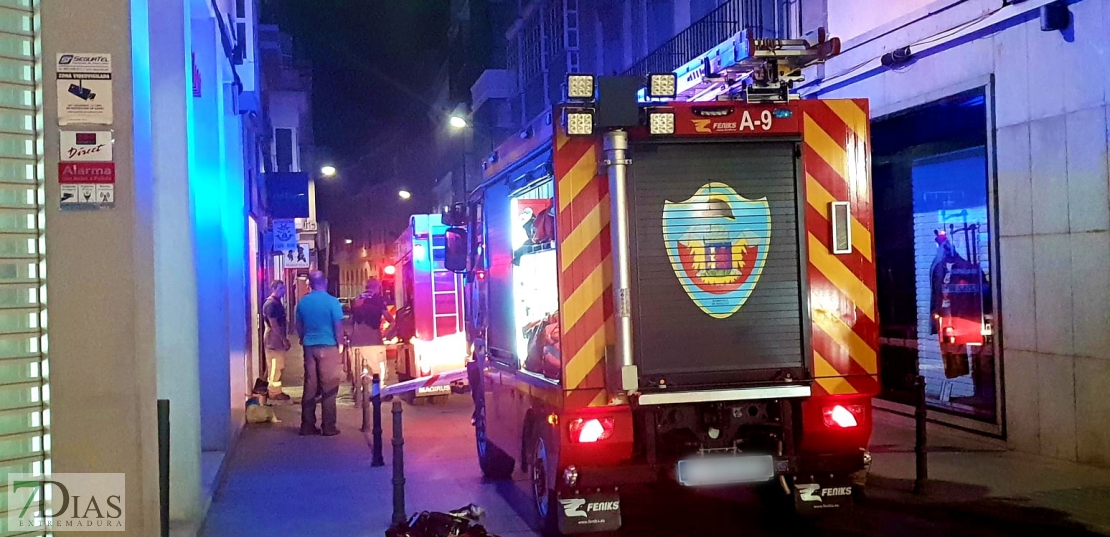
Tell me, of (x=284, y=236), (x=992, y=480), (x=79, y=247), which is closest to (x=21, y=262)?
(x=79, y=247)

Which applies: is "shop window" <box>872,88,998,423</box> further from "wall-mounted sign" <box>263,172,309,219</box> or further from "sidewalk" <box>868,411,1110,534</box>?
"wall-mounted sign" <box>263,172,309,219</box>

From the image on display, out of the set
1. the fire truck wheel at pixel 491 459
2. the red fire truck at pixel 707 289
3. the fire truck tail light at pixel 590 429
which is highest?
the red fire truck at pixel 707 289

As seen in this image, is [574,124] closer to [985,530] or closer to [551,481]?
[551,481]

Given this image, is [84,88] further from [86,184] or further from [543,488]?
[543,488]

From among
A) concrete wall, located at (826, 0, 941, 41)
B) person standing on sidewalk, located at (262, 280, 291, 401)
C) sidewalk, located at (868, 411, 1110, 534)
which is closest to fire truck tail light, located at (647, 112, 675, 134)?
sidewalk, located at (868, 411, 1110, 534)

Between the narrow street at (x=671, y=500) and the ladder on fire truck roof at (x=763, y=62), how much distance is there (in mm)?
2920

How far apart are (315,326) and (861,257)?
7468mm

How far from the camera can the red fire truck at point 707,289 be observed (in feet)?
20.7

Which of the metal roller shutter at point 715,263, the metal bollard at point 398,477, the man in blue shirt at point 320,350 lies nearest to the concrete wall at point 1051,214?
the metal roller shutter at point 715,263

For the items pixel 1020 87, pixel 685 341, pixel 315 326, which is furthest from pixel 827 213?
pixel 315 326

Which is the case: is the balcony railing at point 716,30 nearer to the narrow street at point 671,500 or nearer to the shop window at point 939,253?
the shop window at point 939,253

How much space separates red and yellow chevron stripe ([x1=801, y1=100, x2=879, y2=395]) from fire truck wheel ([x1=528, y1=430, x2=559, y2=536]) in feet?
6.43

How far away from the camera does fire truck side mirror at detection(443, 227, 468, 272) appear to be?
993 cm

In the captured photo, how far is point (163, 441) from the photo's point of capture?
5.21 m
